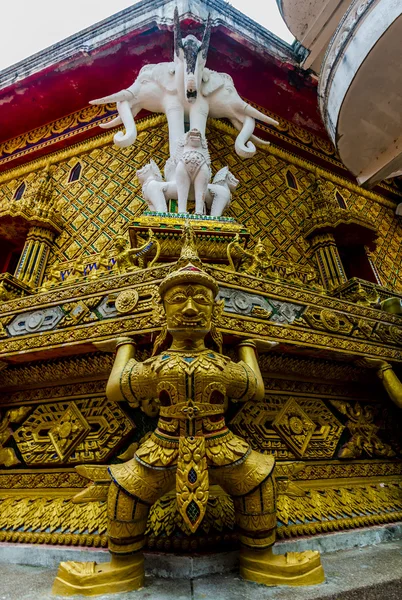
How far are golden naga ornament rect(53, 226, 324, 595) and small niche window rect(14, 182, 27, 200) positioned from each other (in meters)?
5.22

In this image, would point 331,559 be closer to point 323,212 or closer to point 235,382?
point 235,382

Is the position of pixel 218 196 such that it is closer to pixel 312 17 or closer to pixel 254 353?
pixel 254 353

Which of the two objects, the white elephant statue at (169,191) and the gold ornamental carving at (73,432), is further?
the white elephant statue at (169,191)

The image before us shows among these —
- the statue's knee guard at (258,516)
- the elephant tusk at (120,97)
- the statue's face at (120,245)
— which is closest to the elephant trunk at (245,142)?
the elephant tusk at (120,97)

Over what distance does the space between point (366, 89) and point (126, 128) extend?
2535 millimetres

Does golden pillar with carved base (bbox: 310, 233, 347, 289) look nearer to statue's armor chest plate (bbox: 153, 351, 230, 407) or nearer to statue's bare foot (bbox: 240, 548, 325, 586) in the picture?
statue's armor chest plate (bbox: 153, 351, 230, 407)

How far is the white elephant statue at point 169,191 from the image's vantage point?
11.1 feet

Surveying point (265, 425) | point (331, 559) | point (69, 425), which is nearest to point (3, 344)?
point (69, 425)

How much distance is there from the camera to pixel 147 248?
2570 mm

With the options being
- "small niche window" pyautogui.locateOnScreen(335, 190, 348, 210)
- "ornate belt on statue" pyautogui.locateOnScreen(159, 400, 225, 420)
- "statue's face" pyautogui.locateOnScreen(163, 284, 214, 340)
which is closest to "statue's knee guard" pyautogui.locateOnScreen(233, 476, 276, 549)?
"ornate belt on statue" pyautogui.locateOnScreen(159, 400, 225, 420)

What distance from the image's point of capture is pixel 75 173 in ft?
17.6

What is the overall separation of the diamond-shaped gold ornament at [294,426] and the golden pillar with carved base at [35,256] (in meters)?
3.46

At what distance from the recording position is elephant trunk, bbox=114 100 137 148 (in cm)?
371

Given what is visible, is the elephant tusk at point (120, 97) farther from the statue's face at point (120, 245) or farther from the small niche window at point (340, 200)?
the small niche window at point (340, 200)
